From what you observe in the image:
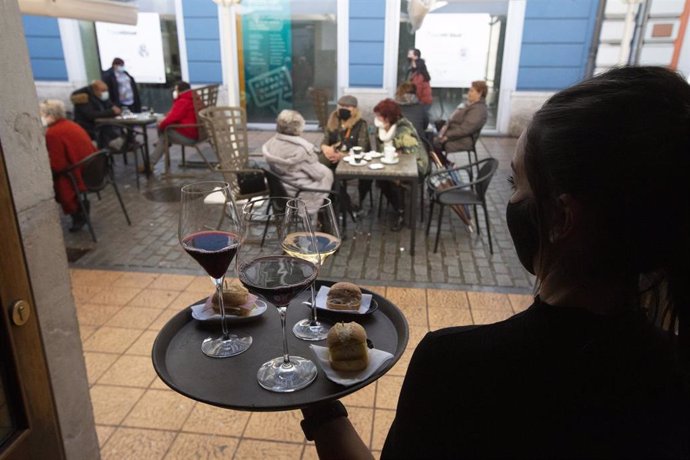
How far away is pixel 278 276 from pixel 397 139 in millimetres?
4976

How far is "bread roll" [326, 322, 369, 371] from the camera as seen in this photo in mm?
1235

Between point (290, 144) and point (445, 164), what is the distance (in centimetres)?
248

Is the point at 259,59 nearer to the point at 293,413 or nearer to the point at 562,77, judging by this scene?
the point at 562,77

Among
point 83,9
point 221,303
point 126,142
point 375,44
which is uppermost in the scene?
point 83,9

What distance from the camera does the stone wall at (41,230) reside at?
1.60 m

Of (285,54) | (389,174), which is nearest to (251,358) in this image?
(389,174)

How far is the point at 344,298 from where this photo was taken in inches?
59.4

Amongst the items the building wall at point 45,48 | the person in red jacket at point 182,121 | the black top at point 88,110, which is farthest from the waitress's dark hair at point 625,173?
the building wall at point 45,48

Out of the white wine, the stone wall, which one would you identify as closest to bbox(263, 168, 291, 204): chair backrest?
the stone wall

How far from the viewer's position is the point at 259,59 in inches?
465

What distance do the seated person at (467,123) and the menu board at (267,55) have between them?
5762 millimetres

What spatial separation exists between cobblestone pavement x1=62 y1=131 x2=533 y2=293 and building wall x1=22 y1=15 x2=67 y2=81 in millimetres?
6717

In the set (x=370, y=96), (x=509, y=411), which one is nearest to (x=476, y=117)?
(x=370, y=96)

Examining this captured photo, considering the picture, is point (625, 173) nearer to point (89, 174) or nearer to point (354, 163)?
point (354, 163)
